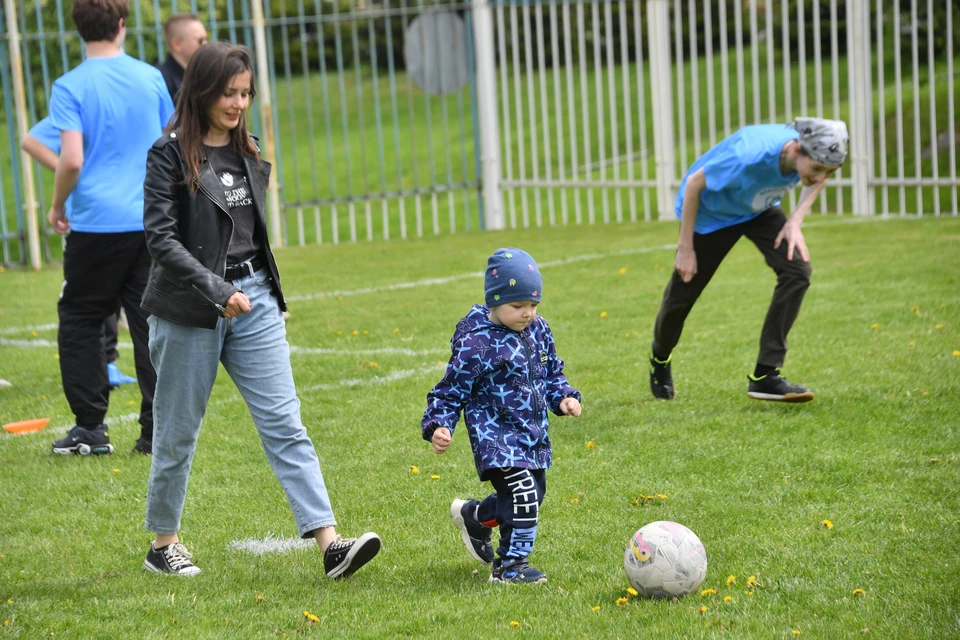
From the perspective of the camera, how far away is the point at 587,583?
412 centimetres

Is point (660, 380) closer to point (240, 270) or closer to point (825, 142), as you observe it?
point (825, 142)

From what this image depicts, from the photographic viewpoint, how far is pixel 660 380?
22.0 ft

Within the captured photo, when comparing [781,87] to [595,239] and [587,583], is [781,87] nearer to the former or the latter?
[595,239]

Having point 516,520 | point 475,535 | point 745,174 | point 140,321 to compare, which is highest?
point 745,174

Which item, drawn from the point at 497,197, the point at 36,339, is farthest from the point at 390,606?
the point at 497,197

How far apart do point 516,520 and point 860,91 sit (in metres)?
11.2

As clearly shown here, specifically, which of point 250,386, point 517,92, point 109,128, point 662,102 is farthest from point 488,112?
point 250,386

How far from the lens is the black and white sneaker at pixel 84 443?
611cm

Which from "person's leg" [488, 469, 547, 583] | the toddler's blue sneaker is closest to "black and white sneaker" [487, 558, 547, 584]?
"person's leg" [488, 469, 547, 583]

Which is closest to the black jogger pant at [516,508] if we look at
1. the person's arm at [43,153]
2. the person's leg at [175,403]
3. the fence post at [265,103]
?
the person's leg at [175,403]

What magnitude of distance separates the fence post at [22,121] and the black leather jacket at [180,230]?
944 cm

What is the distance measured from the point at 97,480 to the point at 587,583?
8.76 ft

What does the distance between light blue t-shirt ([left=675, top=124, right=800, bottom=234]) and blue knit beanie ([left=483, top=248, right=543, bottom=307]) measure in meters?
2.26

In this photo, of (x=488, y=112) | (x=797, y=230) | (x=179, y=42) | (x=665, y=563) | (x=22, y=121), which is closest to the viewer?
(x=665, y=563)
